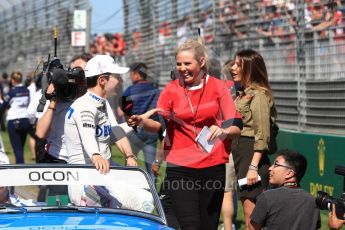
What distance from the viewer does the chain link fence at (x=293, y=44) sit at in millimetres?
12680

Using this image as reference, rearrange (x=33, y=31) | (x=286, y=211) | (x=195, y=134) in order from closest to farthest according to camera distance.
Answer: (x=286, y=211) → (x=195, y=134) → (x=33, y=31)

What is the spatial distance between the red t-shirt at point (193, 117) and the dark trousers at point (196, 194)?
0.07 meters

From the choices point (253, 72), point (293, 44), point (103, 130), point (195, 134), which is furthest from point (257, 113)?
point (293, 44)

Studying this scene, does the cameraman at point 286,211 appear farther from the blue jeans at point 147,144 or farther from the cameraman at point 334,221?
the blue jeans at point 147,144

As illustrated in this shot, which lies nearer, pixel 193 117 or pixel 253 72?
pixel 193 117

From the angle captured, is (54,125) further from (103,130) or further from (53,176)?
(53,176)

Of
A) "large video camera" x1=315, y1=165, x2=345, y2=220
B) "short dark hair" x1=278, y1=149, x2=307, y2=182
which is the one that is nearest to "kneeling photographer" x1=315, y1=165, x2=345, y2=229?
"large video camera" x1=315, y1=165, x2=345, y2=220

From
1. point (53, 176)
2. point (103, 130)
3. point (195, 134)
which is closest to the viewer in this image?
point (53, 176)

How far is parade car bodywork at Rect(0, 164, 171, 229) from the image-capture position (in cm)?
616

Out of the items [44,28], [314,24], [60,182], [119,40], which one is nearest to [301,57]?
[314,24]

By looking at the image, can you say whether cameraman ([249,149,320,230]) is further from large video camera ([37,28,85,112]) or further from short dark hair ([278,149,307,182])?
large video camera ([37,28,85,112])

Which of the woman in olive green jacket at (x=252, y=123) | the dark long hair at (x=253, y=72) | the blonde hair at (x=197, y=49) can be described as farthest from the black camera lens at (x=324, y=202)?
the dark long hair at (x=253, y=72)

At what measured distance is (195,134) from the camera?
7598 millimetres

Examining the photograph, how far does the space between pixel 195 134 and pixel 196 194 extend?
0.48 meters
